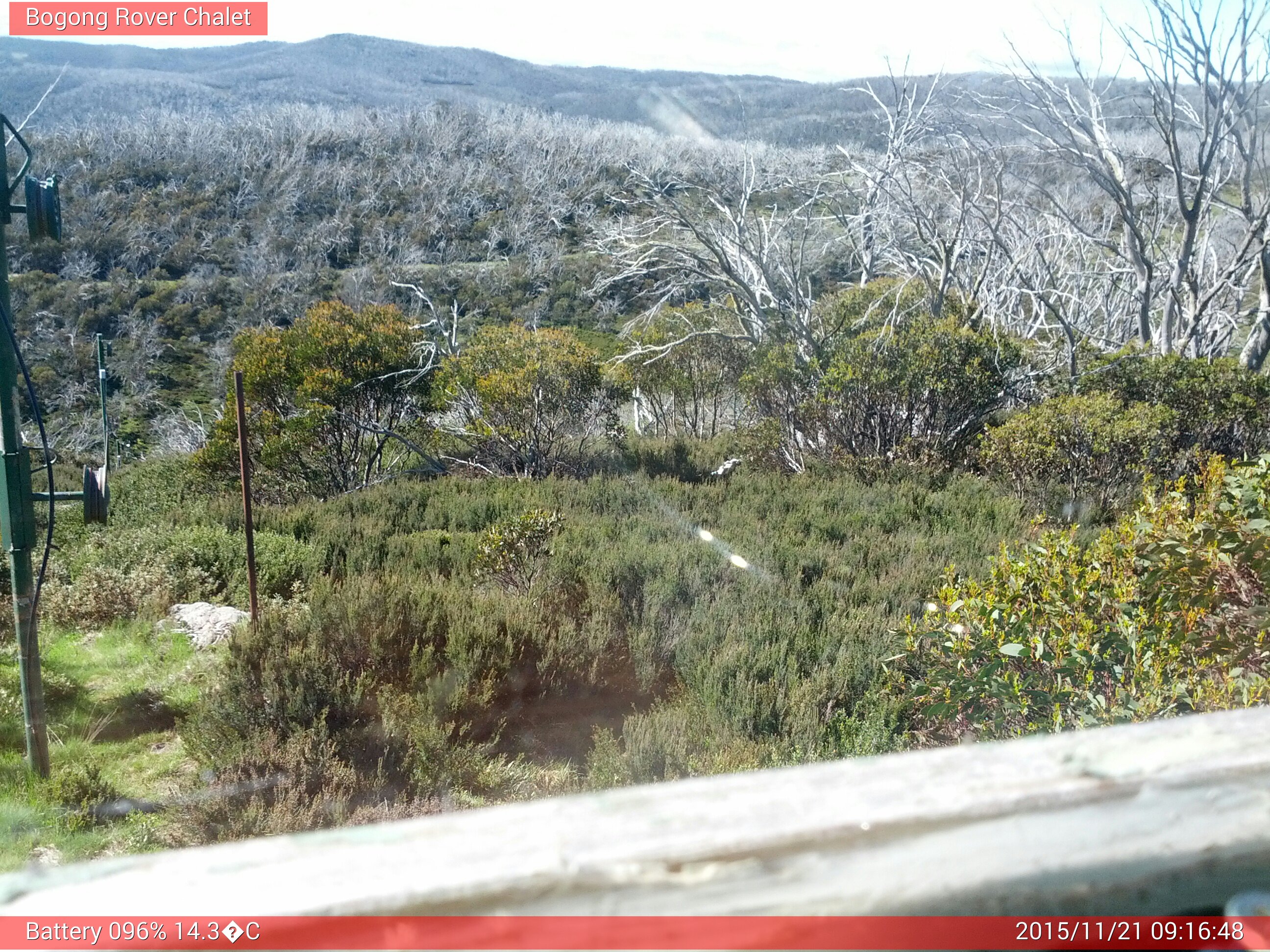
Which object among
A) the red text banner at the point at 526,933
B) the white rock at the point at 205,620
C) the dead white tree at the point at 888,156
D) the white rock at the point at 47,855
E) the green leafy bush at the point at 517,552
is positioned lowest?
the white rock at the point at 205,620

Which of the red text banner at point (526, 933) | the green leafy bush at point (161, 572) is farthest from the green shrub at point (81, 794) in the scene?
the red text banner at point (526, 933)

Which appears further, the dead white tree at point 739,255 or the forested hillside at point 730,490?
the dead white tree at point 739,255

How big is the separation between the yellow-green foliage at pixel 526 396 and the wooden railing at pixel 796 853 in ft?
30.0

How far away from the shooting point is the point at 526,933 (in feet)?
2.04

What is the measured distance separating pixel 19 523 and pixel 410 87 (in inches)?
1215

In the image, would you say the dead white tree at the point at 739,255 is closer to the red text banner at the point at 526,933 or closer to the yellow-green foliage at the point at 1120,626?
the yellow-green foliage at the point at 1120,626

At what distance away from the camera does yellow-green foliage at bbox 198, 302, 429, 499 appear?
10.1m

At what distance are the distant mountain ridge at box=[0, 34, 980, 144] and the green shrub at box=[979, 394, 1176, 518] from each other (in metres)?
4.09

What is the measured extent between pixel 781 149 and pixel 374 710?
14559 mm

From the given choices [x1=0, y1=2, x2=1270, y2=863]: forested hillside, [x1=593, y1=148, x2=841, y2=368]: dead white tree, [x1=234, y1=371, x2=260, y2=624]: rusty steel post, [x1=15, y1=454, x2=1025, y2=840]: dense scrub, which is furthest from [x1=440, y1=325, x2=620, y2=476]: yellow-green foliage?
[x1=234, y1=371, x2=260, y2=624]: rusty steel post

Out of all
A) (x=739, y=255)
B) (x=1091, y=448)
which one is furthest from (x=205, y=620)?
(x=739, y=255)

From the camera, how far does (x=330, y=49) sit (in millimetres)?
26062

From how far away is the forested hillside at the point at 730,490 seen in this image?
10.5ft

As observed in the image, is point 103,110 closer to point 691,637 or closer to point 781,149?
point 781,149
